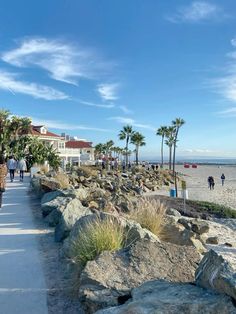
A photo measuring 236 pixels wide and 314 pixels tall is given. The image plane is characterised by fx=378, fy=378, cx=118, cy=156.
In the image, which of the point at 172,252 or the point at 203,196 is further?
the point at 203,196

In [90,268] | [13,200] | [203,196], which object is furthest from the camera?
[203,196]

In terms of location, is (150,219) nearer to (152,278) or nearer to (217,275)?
(152,278)

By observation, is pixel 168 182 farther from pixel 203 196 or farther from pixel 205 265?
pixel 205 265

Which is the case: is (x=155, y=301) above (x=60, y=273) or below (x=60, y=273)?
above

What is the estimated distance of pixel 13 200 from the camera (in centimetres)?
1555

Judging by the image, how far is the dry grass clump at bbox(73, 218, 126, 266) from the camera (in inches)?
242

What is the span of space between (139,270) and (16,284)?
6.90 ft

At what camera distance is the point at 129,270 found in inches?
205

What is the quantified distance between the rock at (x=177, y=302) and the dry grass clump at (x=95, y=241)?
215 cm

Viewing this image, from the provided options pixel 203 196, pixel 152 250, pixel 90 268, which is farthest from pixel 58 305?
pixel 203 196

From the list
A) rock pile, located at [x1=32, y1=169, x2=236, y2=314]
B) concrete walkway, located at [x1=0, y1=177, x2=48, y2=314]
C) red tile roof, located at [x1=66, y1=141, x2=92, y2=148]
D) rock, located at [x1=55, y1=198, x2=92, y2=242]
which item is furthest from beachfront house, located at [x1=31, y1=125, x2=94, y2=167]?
rock pile, located at [x1=32, y1=169, x2=236, y2=314]

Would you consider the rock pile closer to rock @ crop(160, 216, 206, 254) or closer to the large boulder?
the large boulder

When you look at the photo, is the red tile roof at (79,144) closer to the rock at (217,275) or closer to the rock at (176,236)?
the rock at (176,236)

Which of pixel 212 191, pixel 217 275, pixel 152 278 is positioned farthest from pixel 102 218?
pixel 212 191
